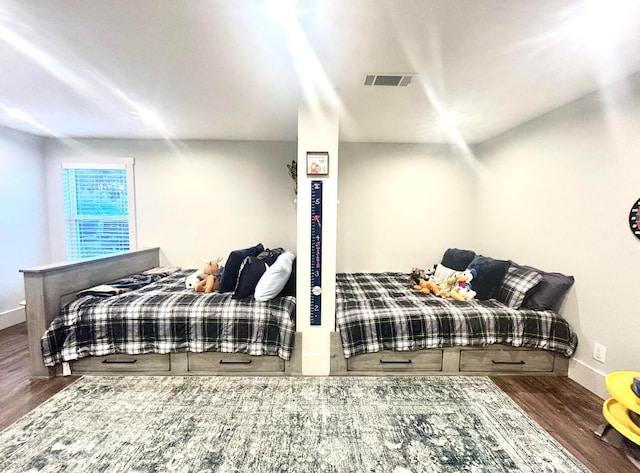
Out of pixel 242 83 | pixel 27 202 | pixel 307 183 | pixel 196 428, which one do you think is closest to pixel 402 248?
pixel 307 183

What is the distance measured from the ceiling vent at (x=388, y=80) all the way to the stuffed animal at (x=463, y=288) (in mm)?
1818

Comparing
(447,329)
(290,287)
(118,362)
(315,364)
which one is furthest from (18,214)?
(447,329)

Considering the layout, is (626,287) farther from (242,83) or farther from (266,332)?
(242,83)

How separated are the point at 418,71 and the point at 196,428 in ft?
8.95

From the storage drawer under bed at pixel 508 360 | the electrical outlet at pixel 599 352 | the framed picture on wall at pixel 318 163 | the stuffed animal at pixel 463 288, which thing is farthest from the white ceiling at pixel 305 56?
the storage drawer under bed at pixel 508 360

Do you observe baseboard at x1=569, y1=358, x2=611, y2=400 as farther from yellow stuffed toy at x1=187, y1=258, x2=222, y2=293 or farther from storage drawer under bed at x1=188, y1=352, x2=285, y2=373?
yellow stuffed toy at x1=187, y1=258, x2=222, y2=293

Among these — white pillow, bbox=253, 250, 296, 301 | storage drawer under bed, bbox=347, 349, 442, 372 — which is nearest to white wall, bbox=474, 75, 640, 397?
storage drawer under bed, bbox=347, 349, 442, 372

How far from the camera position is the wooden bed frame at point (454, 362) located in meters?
2.49

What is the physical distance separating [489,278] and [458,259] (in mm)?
682

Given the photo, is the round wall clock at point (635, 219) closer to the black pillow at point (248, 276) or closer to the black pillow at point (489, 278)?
the black pillow at point (489, 278)

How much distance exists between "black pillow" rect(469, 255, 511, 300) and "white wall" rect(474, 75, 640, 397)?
1.21ft

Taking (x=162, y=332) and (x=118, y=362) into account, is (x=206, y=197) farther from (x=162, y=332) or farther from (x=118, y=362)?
(x=118, y=362)

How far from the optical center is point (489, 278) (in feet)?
9.40

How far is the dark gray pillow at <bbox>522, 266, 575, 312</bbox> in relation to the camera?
8.27 feet
